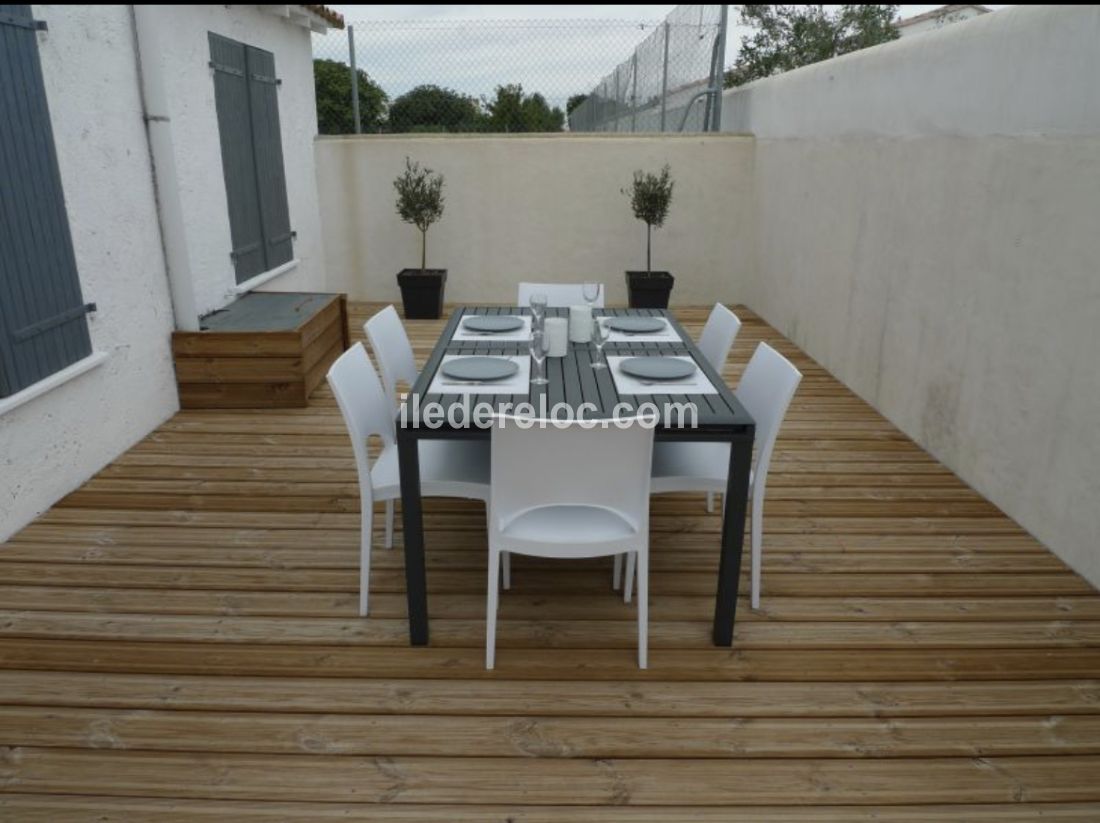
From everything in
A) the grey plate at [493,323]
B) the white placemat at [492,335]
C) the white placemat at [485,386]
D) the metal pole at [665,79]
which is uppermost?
the metal pole at [665,79]

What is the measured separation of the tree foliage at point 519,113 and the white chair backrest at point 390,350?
4.64 meters

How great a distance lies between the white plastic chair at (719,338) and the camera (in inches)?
134

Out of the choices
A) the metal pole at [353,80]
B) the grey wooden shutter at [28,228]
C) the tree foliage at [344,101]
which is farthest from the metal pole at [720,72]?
the grey wooden shutter at [28,228]

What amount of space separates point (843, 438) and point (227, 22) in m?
4.63

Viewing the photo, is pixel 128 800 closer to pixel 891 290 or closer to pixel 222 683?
pixel 222 683

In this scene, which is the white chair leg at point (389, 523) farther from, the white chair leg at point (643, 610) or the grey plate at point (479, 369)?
the white chair leg at point (643, 610)

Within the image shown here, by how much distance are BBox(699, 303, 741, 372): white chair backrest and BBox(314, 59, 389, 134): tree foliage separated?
504 cm

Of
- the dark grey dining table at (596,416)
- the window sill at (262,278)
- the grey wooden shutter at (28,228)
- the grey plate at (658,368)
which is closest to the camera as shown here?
the dark grey dining table at (596,416)

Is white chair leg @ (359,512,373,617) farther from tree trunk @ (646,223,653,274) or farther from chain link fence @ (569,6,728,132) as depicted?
chain link fence @ (569,6,728,132)

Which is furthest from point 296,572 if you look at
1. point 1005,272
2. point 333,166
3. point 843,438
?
point 333,166

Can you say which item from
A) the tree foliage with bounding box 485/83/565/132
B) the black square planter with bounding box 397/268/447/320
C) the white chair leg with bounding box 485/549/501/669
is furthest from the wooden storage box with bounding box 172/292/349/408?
the tree foliage with bounding box 485/83/565/132

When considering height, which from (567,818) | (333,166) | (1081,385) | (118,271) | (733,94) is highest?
(733,94)

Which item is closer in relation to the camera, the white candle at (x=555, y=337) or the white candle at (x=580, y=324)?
the white candle at (x=555, y=337)

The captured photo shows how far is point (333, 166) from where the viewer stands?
7199 millimetres
